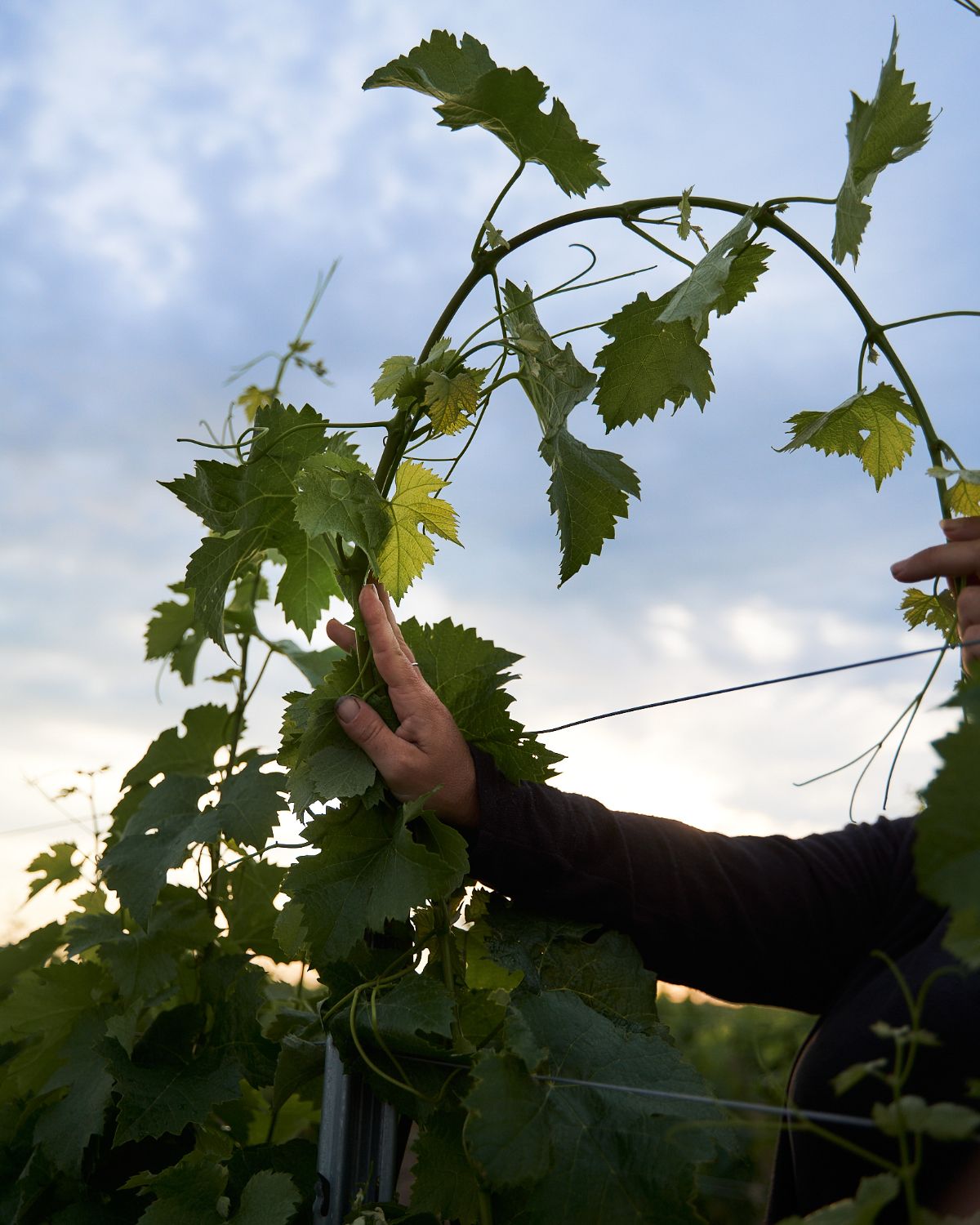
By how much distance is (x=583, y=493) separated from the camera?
35.4 inches

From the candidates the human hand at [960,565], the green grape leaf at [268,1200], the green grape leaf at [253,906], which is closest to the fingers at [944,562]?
the human hand at [960,565]

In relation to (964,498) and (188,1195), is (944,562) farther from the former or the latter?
(188,1195)

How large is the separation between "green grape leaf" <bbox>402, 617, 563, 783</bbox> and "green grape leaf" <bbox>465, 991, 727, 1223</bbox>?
0.81ft

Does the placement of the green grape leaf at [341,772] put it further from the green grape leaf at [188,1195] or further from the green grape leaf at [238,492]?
the green grape leaf at [188,1195]

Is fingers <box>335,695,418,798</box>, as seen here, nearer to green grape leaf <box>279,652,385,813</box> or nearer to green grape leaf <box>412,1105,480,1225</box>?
green grape leaf <box>279,652,385,813</box>

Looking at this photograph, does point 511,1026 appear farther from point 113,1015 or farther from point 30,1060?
point 30,1060

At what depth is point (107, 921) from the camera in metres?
1.18

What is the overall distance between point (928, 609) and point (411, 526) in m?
0.47

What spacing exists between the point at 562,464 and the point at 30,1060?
0.92 meters

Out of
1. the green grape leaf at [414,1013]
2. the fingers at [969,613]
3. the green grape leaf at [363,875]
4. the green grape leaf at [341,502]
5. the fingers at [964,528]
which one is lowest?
the green grape leaf at [414,1013]

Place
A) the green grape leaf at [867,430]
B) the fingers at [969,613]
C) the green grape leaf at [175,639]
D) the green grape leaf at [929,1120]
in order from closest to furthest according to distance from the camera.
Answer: the green grape leaf at [929,1120]
the fingers at [969,613]
the green grape leaf at [867,430]
the green grape leaf at [175,639]

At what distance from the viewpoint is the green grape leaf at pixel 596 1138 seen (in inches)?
26.0

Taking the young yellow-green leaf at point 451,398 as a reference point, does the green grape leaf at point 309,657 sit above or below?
below

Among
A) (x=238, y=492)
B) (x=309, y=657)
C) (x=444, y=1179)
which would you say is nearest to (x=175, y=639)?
(x=309, y=657)
